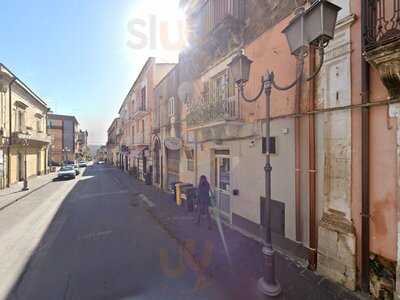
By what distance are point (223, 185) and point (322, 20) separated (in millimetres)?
5917

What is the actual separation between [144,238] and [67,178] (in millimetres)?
19881

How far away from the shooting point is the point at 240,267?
4742 mm

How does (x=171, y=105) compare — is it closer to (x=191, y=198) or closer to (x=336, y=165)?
(x=191, y=198)

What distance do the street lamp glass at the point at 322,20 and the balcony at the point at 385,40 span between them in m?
0.66

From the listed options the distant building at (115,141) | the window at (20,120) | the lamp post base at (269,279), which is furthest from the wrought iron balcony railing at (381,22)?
the distant building at (115,141)

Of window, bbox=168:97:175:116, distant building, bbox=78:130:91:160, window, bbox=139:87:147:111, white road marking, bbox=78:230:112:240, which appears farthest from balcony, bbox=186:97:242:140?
distant building, bbox=78:130:91:160

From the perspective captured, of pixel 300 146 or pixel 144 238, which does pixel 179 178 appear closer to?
pixel 144 238

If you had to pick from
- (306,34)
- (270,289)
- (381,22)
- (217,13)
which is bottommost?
(270,289)

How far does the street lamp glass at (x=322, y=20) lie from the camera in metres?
2.96

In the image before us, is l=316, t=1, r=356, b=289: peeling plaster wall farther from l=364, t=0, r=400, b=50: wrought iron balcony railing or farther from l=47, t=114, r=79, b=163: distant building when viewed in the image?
l=47, t=114, r=79, b=163: distant building

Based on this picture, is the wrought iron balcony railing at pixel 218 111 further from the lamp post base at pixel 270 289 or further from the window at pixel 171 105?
the window at pixel 171 105

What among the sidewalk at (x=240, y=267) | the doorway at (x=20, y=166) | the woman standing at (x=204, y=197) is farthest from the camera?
the doorway at (x=20, y=166)

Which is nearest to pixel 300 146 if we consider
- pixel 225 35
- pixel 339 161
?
pixel 339 161

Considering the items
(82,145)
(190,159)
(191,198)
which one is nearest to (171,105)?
(190,159)
